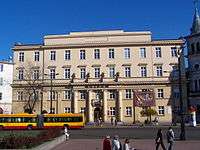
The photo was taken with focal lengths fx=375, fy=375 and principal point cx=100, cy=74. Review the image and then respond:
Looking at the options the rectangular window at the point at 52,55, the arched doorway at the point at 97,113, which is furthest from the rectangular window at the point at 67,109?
the rectangular window at the point at 52,55

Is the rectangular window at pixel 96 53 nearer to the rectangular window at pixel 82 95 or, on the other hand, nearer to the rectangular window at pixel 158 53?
the rectangular window at pixel 82 95

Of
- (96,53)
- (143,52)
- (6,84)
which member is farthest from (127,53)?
(6,84)

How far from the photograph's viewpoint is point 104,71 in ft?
247

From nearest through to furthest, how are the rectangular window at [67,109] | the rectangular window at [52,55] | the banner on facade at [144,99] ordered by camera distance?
the banner on facade at [144,99], the rectangular window at [67,109], the rectangular window at [52,55]

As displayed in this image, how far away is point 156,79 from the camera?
2916 inches

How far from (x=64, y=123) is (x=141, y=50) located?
85.0ft

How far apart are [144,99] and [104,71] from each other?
9759mm

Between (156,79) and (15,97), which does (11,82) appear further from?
(156,79)

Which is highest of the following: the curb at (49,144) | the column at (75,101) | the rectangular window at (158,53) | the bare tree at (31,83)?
the rectangular window at (158,53)

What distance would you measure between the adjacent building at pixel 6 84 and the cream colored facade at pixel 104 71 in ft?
19.7

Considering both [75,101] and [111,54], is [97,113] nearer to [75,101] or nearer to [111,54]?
[75,101]

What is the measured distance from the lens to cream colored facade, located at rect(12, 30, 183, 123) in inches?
2901

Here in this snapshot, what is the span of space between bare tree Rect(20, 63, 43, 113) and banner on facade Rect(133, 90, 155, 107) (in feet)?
64.1

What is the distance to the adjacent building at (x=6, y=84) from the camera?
82.8 meters
